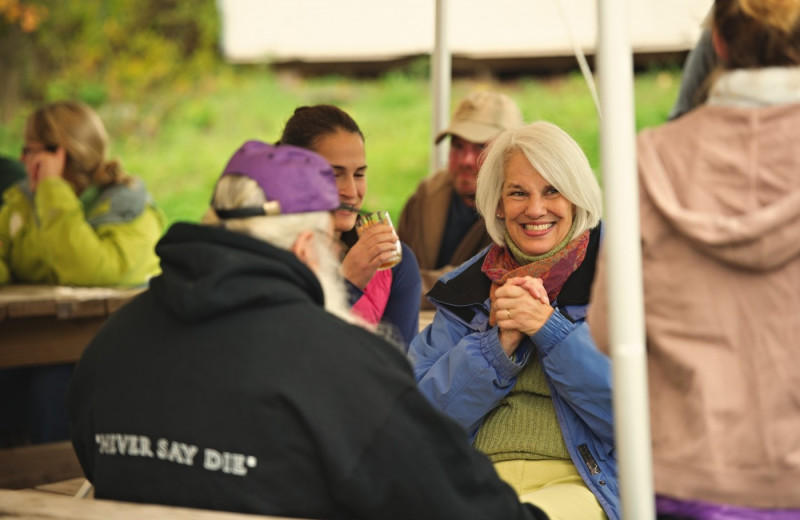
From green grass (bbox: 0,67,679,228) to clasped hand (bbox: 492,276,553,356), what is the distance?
7.90 metres

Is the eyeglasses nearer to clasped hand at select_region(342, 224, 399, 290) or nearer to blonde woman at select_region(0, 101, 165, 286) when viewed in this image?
blonde woman at select_region(0, 101, 165, 286)

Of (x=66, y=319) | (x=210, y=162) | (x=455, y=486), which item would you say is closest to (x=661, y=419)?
(x=455, y=486)

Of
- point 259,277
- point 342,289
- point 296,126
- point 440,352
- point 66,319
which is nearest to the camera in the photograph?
point 259,277

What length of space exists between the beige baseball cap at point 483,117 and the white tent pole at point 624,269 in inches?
101

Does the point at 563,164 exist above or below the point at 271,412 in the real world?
above

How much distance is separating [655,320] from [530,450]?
81cm

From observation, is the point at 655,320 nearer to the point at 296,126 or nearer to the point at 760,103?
the point at 760,103

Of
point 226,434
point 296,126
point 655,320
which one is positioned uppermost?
point 296,126

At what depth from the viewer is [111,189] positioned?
4836mm

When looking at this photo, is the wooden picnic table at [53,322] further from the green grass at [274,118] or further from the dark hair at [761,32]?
the green grass at [274,118]

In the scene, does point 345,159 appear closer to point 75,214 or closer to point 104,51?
point 75,214

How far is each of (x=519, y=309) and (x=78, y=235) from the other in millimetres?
2680

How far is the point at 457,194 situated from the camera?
15.0 ft

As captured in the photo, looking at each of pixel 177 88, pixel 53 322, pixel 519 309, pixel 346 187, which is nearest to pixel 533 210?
pixel 519 309
